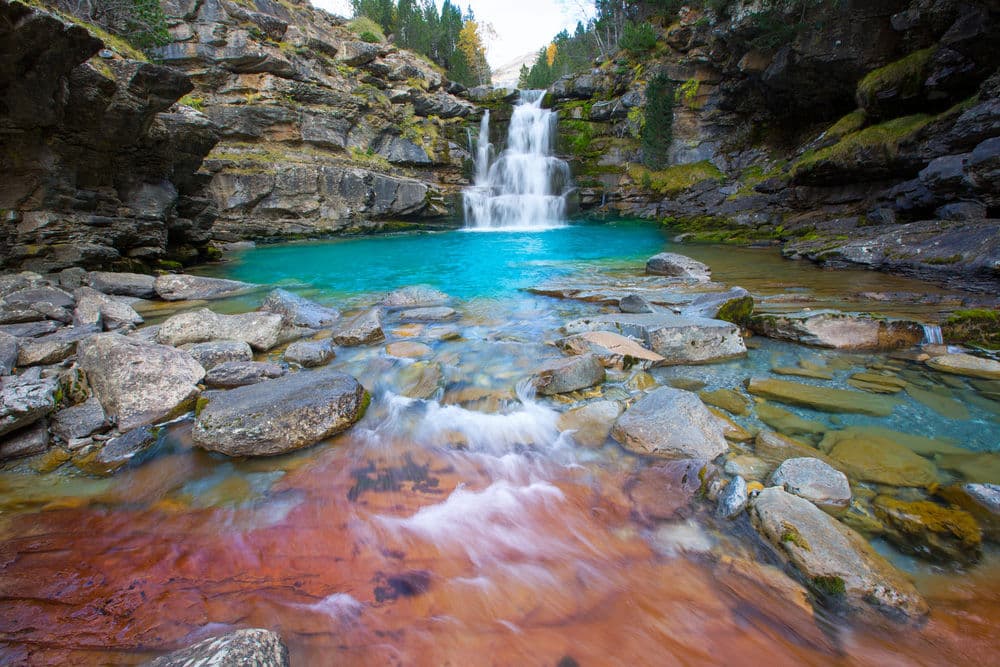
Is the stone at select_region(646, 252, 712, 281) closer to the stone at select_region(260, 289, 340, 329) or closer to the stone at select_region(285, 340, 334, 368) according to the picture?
the stone at select_region(260, 289, 340, 329)

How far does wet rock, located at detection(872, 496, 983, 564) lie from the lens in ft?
7.30

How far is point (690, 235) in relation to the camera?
17594 mm

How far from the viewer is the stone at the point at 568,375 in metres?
4.21

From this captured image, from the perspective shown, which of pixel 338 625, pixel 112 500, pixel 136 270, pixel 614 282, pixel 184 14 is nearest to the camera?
pixel 338 625

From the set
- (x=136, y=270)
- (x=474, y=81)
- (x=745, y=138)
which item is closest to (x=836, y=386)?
(x=136, y=270)

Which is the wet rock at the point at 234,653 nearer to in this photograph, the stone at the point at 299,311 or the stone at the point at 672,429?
the stone at the point at 672,429

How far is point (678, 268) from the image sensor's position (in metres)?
9.70

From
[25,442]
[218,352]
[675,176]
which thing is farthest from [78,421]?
[675,176]

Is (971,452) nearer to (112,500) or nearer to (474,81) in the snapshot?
(112,500)

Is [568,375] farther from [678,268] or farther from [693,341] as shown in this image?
[678,268]

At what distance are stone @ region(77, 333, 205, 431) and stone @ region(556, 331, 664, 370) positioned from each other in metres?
3.99

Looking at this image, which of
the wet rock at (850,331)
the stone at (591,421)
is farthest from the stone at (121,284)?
the wet rock at (850,331)

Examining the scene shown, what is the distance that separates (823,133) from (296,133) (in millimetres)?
26192

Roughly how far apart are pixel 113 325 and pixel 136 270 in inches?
228
